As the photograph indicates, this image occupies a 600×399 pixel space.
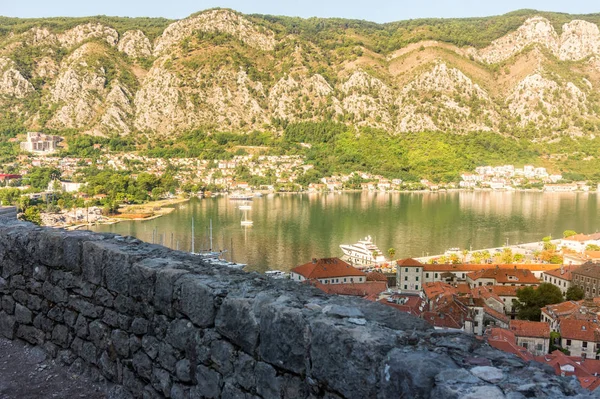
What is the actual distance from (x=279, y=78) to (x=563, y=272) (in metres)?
95.7

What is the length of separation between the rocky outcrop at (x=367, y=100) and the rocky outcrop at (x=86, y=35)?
56438 millimetres

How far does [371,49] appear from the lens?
13250cm

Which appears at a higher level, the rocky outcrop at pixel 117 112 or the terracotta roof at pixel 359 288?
the rocky outcrop at pixel 117 112

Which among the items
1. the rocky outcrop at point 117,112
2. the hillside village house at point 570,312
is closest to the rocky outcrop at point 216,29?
the rocky outcrop at point 117,112

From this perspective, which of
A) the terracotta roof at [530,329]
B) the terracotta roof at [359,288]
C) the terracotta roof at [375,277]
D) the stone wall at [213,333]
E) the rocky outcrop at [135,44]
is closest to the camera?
the stone wall at [213,333]

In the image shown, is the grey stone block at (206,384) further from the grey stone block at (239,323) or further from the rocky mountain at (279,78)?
the rocky mountain at (279,78)

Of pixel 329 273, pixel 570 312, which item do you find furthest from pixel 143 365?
pixel 329 273

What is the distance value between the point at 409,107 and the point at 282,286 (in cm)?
10975

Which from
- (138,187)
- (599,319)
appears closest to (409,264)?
(599,319)

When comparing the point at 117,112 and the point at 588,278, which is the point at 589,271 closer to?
the point at 588,278

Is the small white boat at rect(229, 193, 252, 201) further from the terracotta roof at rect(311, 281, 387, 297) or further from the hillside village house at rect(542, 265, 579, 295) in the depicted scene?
the hillside village house at rect(542, 265, 579, 295)

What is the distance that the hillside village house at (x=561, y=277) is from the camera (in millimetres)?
27250

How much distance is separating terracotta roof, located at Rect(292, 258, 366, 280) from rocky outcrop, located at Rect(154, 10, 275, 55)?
10344cm

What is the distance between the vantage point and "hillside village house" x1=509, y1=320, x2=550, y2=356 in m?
15.8
